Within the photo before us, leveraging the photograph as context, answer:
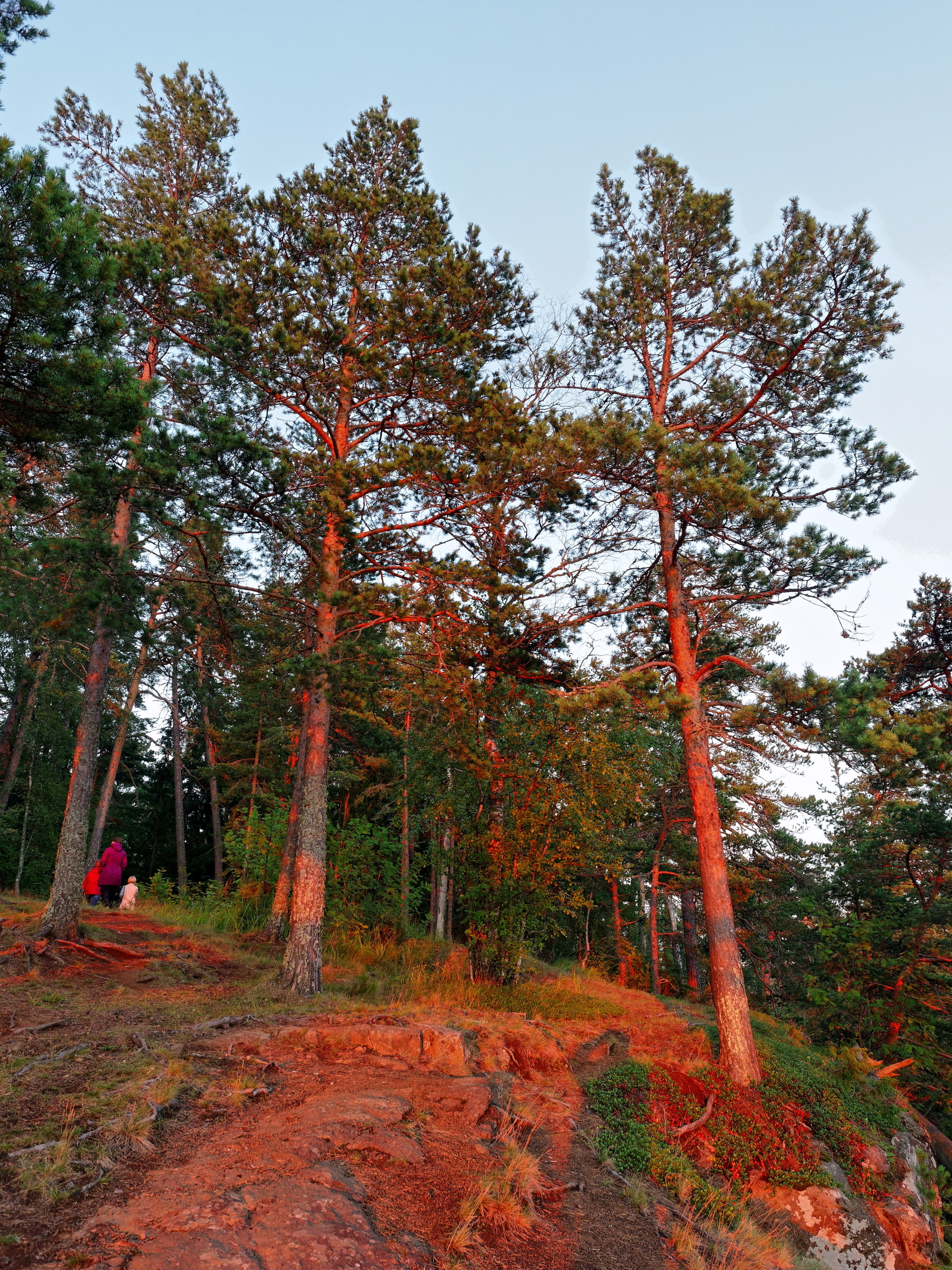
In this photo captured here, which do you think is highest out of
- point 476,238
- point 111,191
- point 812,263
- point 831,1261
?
point 111,191

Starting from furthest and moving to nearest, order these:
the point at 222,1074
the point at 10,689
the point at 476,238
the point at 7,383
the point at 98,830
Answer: the point at 10,689
the point at 98,830
the point at 476,238
the point at 7,383
the point at 222,1074

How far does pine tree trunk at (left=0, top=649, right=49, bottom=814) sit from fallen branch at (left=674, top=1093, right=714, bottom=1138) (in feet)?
78.1

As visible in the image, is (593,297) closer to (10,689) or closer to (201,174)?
(201,174)

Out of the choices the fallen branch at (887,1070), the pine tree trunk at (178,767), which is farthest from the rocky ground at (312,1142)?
the pine tree trunk at (178,767)

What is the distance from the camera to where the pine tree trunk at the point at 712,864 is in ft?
32.1

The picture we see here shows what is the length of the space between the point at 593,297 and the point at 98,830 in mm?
20734

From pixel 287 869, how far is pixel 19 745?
54.9 ft

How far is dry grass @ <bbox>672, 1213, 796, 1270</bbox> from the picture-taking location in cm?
513

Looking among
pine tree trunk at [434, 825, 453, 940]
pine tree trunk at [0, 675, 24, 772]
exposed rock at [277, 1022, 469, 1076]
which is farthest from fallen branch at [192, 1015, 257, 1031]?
pine tree trunk at [0, 675, 24, 772]

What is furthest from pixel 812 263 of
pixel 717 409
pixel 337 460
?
pixel 337 460

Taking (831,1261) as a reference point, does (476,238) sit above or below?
above

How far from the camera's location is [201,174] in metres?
12.5

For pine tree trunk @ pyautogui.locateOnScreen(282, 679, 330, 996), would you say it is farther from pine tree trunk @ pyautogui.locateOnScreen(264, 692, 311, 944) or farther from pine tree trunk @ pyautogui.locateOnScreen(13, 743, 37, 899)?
pine tree trunk @ pyautogui.locateOnScreen(13, 743, 37, 899)

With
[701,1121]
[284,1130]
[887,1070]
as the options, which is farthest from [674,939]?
[284,1130]
